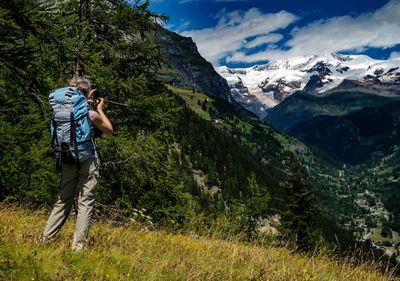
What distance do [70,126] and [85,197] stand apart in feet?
3.62

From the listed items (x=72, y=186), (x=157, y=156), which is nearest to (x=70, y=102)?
(x=72, y=186)

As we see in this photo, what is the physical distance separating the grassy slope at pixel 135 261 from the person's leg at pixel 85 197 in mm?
242

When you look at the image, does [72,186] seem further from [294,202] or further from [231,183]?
[231,183]

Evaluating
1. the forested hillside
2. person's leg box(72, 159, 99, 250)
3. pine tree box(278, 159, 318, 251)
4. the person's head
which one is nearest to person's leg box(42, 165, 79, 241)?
person's leg box(72, 159, 99, 250)

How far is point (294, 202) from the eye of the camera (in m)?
28.5

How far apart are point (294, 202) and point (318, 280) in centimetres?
2567

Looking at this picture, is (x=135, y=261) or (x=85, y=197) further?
(x=85, y=197)

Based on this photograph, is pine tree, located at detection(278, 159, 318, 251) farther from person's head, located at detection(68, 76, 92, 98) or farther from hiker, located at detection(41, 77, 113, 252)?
person's head, located at detection(68, 76, 92, 98)

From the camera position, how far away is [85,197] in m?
4.13

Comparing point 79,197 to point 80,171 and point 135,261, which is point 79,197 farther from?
point 135,261

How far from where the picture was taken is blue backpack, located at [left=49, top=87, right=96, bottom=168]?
12.6 feet

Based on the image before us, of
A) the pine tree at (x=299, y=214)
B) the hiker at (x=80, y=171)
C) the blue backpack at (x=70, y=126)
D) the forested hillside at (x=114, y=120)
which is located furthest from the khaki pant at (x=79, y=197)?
the pine tree at (x=299, y=214)

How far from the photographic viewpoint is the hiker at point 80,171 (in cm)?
390

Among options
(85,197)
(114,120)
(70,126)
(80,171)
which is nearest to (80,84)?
(70,126)
